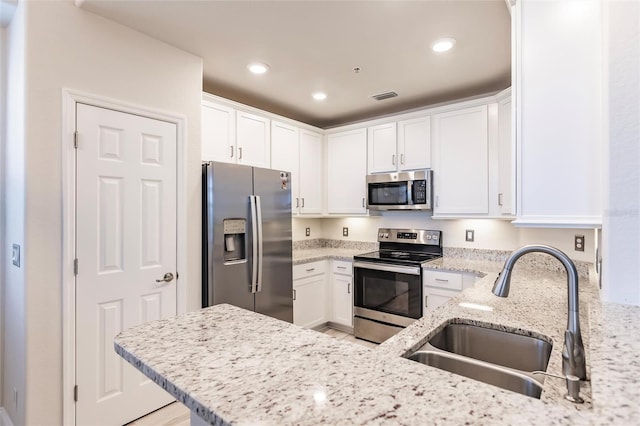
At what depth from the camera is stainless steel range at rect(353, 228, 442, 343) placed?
10.0 ft

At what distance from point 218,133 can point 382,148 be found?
5.66 feet

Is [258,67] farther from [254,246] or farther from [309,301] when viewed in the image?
[309,301]

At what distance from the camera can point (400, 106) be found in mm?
3627

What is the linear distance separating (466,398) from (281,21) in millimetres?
2093

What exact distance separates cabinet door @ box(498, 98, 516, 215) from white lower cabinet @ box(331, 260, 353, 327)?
1.59m

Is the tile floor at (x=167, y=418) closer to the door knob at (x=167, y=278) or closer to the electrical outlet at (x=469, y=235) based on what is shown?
the door knob at (x=167, y=278)

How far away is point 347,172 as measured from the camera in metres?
3.85

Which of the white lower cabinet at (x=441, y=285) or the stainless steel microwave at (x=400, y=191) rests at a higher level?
the stainless steel microwave at (x=400, y=191)

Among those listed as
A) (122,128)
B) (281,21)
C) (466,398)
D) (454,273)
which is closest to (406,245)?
(454,273)

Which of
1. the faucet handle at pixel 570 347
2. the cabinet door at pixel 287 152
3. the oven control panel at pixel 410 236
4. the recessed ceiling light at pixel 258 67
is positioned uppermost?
the recessed ceiling light at pixel 258 67

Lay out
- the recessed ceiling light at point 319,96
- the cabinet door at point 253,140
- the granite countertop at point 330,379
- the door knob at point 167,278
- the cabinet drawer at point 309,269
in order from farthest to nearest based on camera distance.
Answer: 1. the cabinet drawer at point 309,269
2. the recessed ceiling light at point 319,96
3. the cabinet door at point 253,140
4. the door knob at point 167,278
5. the granite countertop at point 330,379

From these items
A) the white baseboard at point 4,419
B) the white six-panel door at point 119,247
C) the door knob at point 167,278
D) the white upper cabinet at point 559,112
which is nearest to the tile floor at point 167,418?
the white six-panel door at point 119,247

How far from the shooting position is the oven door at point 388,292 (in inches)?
120

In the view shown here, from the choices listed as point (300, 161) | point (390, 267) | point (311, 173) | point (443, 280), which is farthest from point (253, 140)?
point (443, 280)
